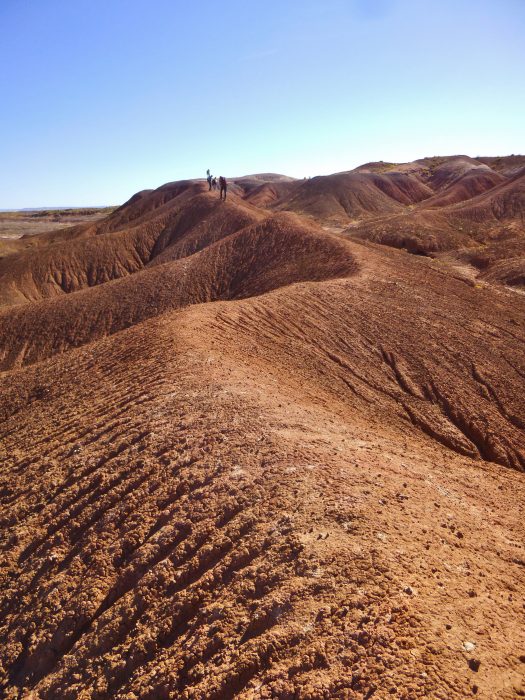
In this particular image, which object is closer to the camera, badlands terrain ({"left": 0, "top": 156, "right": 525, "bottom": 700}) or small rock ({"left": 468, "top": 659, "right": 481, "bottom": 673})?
small rock ({"left": 468, "top": 659, "right": 481, "bottom": 673})

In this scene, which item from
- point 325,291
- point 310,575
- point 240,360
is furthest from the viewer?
point 325,291

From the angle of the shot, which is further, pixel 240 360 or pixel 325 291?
pixel 325 291

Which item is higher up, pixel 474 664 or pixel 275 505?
pixel 275 505

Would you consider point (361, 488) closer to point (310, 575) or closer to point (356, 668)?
point (310, 575)

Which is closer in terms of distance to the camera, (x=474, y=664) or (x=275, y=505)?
(x=474, y=664)

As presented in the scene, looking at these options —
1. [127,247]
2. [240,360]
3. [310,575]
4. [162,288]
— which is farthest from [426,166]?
[310,575]

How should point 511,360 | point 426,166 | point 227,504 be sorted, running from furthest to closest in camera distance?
point 426,166 < point 511,360 < point 227,504

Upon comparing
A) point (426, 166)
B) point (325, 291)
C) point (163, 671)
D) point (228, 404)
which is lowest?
point (163, 671)

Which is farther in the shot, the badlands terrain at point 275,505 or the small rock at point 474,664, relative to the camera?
the badlands terrain at point 275,505
